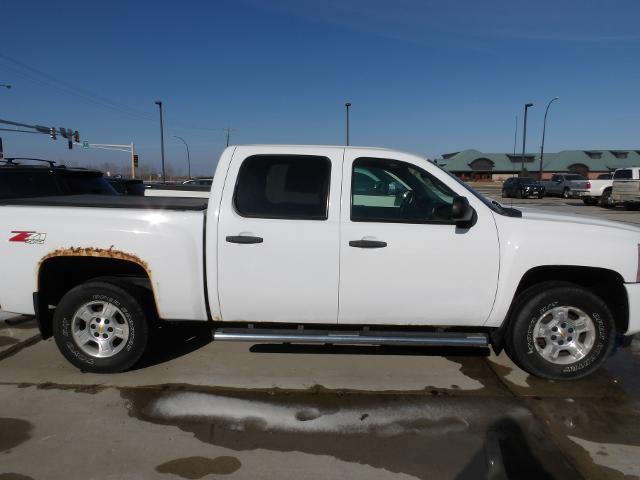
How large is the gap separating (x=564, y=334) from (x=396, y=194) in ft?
5.90

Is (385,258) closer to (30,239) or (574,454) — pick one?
(574,454)

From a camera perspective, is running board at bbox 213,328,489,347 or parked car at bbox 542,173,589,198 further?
parked car at bbox 542,173,589,198

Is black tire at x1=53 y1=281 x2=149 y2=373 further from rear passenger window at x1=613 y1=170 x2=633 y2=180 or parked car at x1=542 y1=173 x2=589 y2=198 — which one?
parked car at x1=542 y1=173 x2=589 y2=198

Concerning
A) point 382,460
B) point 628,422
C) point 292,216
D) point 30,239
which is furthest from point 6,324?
point 628,422

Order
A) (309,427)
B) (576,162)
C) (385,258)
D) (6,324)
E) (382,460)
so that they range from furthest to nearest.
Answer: (576,162), (6,324), (385,258), (309,427), (382,460)

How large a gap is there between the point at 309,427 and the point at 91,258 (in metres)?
2.29

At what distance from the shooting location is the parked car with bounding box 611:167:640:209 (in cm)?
2183

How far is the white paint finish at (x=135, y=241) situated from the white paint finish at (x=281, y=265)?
0.79 ft

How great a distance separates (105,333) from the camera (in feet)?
13.3

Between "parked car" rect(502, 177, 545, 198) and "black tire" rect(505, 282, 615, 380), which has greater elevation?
"parked car" rect(502, 177, 545, 198)

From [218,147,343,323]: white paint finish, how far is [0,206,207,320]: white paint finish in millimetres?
240

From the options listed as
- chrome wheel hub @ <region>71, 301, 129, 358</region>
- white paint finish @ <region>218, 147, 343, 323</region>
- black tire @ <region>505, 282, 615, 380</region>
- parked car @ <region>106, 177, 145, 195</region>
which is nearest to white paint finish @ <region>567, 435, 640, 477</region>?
black tire @ <region>505, 282, 615, 380</region>

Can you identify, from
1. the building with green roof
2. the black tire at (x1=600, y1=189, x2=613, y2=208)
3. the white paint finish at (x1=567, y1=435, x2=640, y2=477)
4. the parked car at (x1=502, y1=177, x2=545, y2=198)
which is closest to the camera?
the white paint finish at (x1=567, y1=435, x2=640, y2=477)

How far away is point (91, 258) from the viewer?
158 inches
